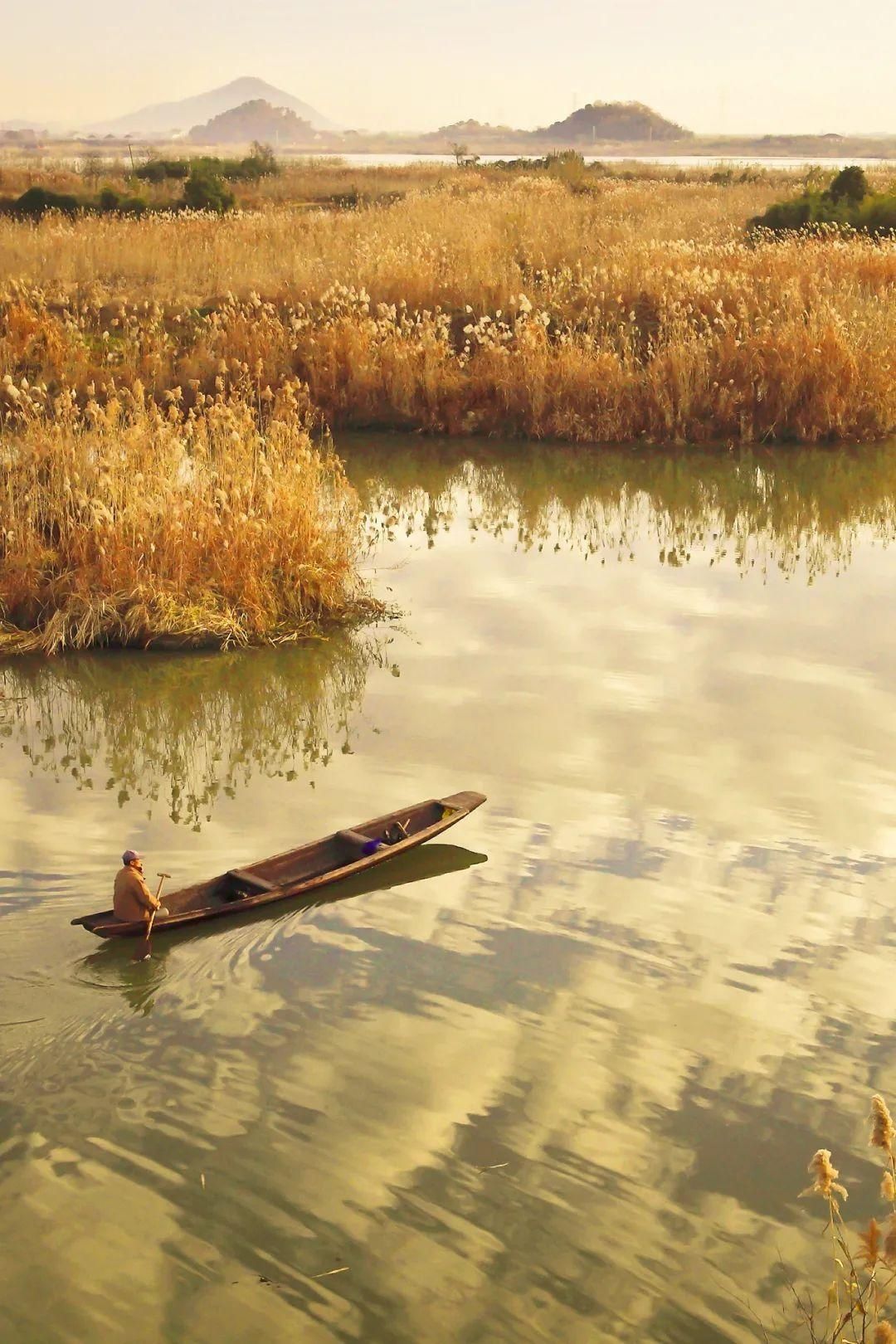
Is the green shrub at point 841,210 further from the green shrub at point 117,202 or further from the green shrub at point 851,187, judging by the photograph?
the green shrub at point 117,202

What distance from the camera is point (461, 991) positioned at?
5957 millimetres

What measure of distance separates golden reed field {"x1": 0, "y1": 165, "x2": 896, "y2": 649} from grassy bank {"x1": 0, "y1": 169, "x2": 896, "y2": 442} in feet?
0.13

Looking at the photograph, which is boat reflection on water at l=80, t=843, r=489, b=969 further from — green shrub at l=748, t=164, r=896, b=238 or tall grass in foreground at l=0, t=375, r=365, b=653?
green shrub at l=748, t=164, r=896, b=238

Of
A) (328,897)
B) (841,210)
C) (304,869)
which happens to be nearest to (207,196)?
(841,210)

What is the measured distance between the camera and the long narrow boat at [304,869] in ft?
20.9

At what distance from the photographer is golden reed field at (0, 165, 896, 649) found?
10.8 metres

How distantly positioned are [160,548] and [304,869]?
14.3 feet

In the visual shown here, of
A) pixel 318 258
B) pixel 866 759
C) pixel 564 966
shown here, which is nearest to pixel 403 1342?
pixel 564 966

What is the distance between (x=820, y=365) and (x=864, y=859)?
10.8 meters

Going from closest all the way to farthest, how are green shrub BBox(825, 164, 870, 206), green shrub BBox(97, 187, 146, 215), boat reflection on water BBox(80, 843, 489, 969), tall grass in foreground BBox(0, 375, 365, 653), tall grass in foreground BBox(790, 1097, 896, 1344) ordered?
tall grass in foreground BBox(790, 1097, 896, 1344), boat reflection on water BBox(80, 843, 489, 969), tall grass in foreground BBox(0, 375, 365, 653), green shrub BBox(825, 164, 870, 206), green shrub BBox(97, 187, 146, 215)

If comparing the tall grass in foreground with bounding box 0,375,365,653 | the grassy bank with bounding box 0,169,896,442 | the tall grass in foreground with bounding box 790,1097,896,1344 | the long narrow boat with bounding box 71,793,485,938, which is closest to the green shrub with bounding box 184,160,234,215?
the grassy bank with bounding box 0,169,896,442

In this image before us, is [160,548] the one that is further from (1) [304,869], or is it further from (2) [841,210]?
(2) [841,210]

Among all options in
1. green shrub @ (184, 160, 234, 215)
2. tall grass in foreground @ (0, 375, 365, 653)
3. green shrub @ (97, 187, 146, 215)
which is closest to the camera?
tall grass in foreground @ (0, 375, 365, 653)

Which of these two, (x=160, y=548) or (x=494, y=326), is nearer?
(x=160, y=548)
